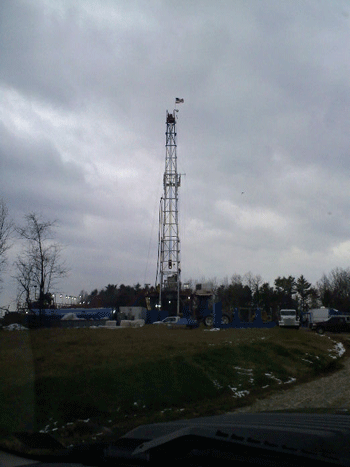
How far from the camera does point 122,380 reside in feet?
35.7

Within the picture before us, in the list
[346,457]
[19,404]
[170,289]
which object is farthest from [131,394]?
[170,289]

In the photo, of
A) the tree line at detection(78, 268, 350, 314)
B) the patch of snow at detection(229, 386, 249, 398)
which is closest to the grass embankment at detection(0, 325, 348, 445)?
the patch of snow at detection(229, 386, 249, 398)

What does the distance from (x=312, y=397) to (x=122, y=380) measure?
506 cm

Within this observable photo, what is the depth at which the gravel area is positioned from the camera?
10.1m

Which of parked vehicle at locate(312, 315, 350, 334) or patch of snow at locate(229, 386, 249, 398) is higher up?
parked vehicle at locate(312, 315, 350, 334)

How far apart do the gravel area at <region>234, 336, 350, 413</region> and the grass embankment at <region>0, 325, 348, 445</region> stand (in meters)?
0.52

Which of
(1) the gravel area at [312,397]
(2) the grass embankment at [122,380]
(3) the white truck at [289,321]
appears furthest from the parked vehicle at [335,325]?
(1) the gravel area at [312,397]

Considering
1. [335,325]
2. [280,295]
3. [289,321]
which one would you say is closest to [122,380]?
[289,321]

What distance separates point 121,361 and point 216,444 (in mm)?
10618

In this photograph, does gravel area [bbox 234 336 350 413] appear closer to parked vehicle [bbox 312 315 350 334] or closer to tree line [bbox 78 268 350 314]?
parked vehicle [bbox 312 315 350 334]

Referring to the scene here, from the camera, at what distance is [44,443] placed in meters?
5.42

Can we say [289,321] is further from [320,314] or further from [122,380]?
[122,380]

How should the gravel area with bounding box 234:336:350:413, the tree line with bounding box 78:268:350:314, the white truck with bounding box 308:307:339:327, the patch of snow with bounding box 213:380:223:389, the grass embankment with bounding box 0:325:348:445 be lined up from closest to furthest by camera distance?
the grass embankment with bounding box 0:325:348:445 < the gravel area with bounding box 234:336:350:413 < the patch of snow with bounding box 213:380:223:389 < the white truck with bounding box 308:307:339:327 < the tree line with bounding box 78:268:350:314

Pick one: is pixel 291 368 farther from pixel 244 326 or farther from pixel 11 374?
pixel 244 326
